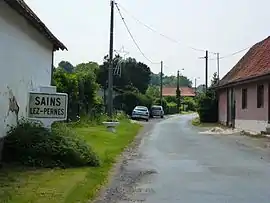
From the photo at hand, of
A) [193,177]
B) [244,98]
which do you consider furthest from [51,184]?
[244,98]

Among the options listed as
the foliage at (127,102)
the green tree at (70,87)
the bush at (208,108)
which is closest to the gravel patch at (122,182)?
the green tree at (70,87)

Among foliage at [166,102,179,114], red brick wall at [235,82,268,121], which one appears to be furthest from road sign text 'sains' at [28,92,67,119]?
foliage at [166,102,179,114]

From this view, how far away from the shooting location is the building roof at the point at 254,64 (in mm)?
32059

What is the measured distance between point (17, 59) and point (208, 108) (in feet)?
116

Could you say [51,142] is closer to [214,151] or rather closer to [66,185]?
[66,185]

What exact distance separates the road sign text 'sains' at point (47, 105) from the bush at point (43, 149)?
0.81 meters

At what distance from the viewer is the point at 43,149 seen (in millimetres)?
12648

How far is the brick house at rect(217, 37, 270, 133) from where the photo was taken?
30.2 metres

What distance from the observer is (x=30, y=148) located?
12656mm

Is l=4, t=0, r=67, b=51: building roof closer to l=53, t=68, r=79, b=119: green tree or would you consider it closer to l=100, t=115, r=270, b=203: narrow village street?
l=100, t=115, r=270, b=203: narrow village street

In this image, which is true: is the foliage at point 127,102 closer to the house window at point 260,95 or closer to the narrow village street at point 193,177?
the house window at point 260,95

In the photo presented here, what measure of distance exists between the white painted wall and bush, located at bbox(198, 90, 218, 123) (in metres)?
31.4

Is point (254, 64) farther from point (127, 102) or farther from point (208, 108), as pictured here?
point (127, 102)

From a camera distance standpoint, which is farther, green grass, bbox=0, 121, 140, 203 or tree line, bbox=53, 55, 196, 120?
tree line, bbox=53, 55, 196, 120
